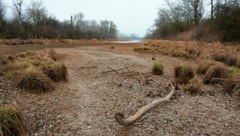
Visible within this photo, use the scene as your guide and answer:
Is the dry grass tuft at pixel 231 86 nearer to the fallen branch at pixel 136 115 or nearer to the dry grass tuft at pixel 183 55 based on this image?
the fallen branch at pixel 136 115

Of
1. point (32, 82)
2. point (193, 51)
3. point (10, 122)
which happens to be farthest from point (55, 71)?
point (193, 51)

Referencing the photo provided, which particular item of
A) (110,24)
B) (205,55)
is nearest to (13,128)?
(205,55)

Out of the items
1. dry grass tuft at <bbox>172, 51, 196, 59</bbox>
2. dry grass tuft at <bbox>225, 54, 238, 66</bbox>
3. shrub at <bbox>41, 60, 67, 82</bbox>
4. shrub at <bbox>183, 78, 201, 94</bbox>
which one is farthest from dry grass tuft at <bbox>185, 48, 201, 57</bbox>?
shrub at <bbox>41, 60, 67, 82</bbox>

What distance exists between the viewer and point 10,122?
5348mm

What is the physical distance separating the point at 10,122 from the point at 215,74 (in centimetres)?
711

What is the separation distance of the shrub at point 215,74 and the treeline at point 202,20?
11362 mm

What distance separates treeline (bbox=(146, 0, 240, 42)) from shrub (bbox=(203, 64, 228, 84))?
11.4 metres

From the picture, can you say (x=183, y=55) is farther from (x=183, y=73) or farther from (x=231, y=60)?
(x=183, y=73)

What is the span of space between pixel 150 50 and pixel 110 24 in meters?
89.6

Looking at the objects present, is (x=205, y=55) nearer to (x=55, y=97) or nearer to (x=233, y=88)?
(x=233, y=88)

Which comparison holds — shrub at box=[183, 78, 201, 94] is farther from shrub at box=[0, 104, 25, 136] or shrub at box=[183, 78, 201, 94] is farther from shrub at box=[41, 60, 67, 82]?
shrub at box=[0, 104, 25, 136]

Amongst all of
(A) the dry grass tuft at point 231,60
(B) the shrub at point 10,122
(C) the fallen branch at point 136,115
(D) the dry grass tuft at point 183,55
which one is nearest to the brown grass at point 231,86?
(C) the fallen branch at point 136,115

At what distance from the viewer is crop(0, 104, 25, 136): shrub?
5238 mm

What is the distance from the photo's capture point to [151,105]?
700cm
